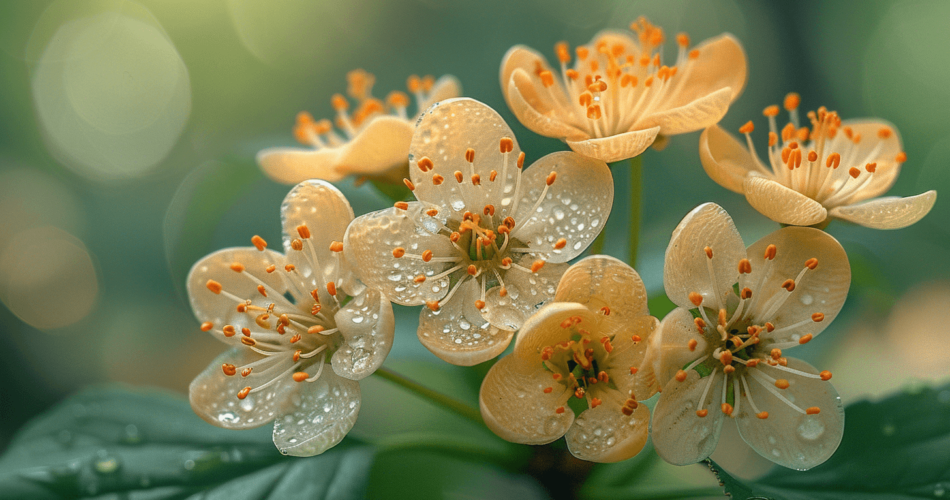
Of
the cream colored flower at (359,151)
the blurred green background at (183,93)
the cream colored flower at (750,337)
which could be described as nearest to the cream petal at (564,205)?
the cream colored flower at (750,337)

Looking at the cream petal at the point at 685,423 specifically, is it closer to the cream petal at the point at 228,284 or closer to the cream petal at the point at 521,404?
the cream petal at the point at 521,404

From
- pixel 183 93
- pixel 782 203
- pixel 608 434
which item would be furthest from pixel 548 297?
pixel 183 93

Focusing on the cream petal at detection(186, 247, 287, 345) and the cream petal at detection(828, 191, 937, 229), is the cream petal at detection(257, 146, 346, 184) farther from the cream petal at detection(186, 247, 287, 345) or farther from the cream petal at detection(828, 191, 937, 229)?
the cream petal at detection(828, 191, 937, 229)

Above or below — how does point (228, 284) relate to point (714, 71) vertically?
below

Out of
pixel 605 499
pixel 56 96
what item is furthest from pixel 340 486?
pixel 56 96

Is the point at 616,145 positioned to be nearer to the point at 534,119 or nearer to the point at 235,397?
the point at 534,119

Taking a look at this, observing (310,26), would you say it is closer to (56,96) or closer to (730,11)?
(56,96)

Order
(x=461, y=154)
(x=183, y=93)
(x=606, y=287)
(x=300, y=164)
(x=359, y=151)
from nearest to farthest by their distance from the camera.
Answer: (x=606, y=287), (x=461, y=154), (x=359, y=151), (x=300, y=164), (x=183, y=93)
